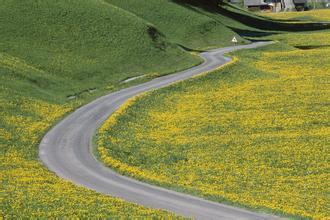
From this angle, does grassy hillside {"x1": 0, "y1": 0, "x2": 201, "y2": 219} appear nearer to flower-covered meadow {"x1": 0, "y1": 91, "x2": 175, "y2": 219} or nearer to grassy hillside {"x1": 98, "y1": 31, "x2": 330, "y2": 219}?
flower-covered meadow {"x1": 0, "y1": 91, "x2": 175, "y2": 219}

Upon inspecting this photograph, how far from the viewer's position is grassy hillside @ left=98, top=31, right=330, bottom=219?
3656 cm

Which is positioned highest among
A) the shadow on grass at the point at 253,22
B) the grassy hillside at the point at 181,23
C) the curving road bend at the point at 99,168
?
the curving road bend at the point at 99,168

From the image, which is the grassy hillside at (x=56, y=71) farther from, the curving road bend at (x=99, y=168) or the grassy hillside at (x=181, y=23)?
the grassy hillside at (x=181, y=23)

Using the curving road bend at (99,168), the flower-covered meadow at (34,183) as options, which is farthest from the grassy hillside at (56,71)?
the curving road bend at (99,168)

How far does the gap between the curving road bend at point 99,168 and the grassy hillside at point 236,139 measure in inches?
48.9

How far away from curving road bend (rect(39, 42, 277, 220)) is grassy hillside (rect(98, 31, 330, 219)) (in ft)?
4.07

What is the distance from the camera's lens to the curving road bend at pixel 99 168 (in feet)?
99.3

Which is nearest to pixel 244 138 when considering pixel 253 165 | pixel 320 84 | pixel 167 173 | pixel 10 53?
pixel 253 165

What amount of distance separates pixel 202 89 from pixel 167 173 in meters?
33.8

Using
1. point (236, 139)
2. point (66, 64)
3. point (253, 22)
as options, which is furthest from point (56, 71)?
point (253, 22)

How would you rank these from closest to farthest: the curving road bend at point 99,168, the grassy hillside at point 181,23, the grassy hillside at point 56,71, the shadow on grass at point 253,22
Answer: the grassy hillside at point 56,71
the curving road bend at point 99,168
the grassy hillside at point 181,23
the shadow on grass at point 253,22

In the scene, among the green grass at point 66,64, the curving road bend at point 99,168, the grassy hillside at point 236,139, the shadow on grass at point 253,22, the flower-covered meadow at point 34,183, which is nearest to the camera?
the flower-covered meadow at point 34,183

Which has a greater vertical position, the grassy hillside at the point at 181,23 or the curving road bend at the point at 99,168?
the curving road bend at the point at 99,168

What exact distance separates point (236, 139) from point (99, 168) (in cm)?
1381
